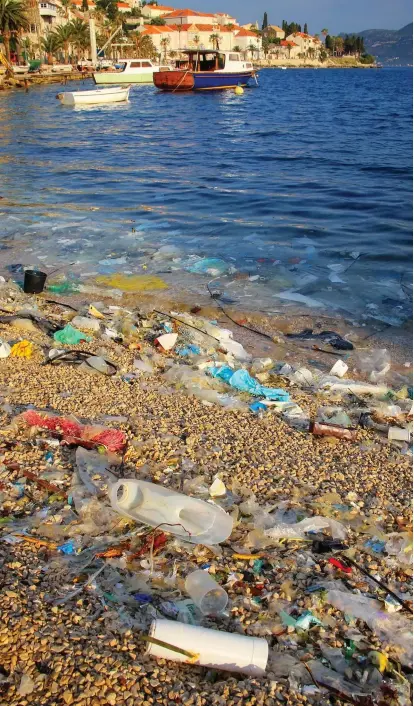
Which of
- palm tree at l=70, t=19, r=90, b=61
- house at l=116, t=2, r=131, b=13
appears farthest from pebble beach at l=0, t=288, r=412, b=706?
house at l=116, t=2, r=131, b=13

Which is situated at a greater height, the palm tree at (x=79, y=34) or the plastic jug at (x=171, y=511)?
the palm tree at (x=79, y=34)

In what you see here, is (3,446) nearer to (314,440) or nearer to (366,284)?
(314,440)

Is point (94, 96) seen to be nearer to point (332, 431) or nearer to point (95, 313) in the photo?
point (95, 313)

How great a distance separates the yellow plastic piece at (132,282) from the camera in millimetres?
7469

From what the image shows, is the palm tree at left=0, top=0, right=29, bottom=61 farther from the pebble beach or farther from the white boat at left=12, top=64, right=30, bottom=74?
the pebble beach

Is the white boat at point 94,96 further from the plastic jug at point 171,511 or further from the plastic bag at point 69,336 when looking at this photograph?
the plastic jug at point 171,511

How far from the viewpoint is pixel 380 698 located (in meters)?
2.07

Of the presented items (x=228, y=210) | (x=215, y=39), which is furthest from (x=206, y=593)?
(x=215, y=39)

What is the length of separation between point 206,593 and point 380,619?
2.32 feet

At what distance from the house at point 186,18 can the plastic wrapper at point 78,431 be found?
4771 inches

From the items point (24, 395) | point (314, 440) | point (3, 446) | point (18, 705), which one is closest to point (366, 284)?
point (314, 440)

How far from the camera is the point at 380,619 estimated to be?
2410 millimetres

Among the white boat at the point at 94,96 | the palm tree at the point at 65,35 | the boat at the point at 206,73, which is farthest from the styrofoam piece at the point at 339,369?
the palm tree at the point at 65,35

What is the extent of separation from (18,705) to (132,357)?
3425mm
